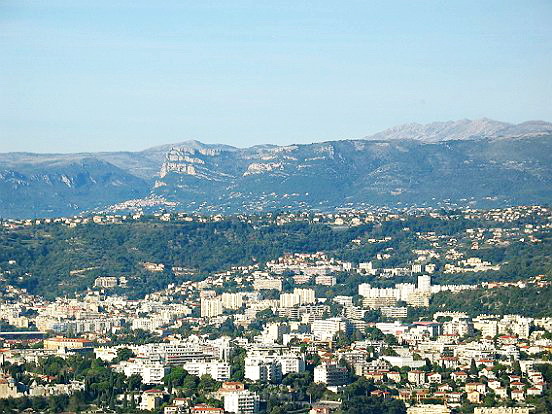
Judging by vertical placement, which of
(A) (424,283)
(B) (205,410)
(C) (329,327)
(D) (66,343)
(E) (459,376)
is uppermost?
(B) (205,410)

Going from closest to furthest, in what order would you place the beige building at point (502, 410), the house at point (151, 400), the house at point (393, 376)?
the beige building at point (502, 410)
the house at point (151, 400)
the house at point (393, 376)

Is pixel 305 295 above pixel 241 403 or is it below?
below

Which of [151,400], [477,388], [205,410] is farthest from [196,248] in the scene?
[205,410]

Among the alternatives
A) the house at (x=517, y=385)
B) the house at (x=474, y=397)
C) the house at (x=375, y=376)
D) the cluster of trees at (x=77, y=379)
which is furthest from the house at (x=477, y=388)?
the cluster of trees at (x=77, y=379)

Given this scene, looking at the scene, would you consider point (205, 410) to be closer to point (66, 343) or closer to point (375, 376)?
point (375, 376)

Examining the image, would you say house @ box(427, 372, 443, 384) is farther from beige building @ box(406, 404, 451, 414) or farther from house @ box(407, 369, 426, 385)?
beige building @ box(406, 404, 451, 414)

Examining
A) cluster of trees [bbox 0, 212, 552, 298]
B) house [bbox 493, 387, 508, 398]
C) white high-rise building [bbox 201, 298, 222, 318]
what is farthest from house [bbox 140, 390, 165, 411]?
cluster of trees [bbox 0, 212, 552, 298]

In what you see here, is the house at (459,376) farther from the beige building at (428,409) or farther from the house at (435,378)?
the beige building at (428,409)

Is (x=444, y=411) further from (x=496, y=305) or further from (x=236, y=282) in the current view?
(x=236, y=282)
